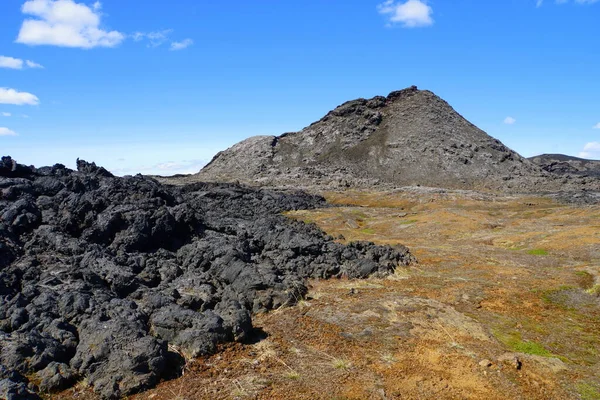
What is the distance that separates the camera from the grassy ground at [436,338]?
45.7ft

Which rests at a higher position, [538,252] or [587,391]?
[538,252]

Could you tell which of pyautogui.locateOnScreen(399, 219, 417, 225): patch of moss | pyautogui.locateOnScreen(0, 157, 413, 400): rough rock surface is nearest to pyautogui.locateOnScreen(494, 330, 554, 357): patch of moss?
pyautogui.locateOnScreen(0, 157, 413, 400): rough rock surface

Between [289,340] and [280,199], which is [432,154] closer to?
[280,199]

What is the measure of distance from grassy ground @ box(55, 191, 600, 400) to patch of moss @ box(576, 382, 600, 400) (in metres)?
0.03

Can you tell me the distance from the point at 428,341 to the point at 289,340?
6.03 m

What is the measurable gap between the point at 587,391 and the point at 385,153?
358 feet

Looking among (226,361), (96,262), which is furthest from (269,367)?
(96,262)

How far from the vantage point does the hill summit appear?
106 meters

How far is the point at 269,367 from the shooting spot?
15.3m

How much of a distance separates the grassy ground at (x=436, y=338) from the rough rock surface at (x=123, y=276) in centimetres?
108

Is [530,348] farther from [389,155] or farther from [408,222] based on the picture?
[389,155]

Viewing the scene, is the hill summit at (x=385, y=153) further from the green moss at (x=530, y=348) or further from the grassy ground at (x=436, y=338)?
the green moss at (x=530, y=348)

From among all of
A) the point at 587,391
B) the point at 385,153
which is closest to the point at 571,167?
the point at 385,153

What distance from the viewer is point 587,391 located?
45.3ft
